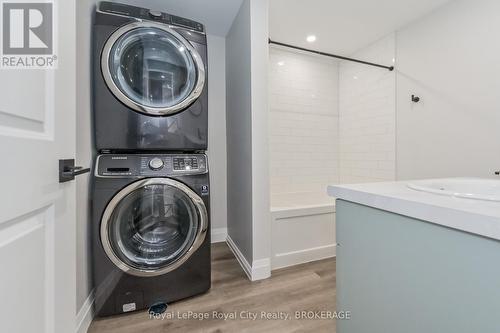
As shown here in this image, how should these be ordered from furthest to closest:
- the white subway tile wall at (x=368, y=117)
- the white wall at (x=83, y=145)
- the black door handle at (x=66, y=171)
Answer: the white subway tile wall at (x=368, y=117) < the white wall at (x=83, y=145) < the black door handle at (x=66, y=171)

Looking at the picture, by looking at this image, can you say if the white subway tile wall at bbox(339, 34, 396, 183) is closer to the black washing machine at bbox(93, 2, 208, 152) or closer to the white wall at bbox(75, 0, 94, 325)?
the black washing machine at bbox(93, 2, 208, 152)

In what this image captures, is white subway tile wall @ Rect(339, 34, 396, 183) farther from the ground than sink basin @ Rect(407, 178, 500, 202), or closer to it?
farther from the ground

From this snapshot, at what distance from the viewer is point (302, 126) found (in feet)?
9.46

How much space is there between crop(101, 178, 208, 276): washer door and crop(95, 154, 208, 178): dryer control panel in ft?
0.21

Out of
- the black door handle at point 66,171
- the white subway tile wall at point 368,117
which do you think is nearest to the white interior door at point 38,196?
the black door handle at point 66,171

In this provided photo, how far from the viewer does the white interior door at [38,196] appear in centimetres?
47

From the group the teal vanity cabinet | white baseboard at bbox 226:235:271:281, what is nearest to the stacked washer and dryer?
white baseboard at bbox 226:235:271:281

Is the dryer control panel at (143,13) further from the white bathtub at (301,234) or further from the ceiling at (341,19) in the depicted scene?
the white bathtub at (301,234)

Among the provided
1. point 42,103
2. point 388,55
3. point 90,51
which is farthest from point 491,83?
point 90,51

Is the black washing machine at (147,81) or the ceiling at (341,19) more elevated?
the ceiling at (341,19)

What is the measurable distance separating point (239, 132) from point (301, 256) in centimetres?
125

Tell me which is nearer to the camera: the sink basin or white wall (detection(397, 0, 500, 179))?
the sink basin

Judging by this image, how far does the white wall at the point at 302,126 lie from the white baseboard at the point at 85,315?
6.13 feet
